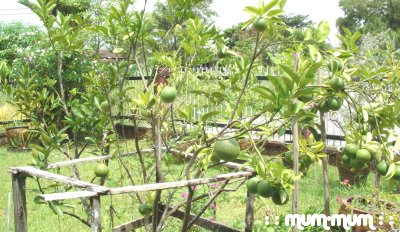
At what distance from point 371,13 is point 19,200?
114 ft

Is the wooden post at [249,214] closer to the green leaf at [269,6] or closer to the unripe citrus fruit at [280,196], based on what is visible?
the unripe citrus fruit at [280,196]

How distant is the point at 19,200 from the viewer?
1746 millimetres

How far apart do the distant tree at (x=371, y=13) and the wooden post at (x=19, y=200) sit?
30.5 metres

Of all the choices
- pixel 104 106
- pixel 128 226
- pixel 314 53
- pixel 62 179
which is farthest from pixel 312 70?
pixel 128 226

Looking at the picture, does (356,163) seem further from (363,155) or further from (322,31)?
(322,31)

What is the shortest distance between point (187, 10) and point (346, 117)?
12.5 feet

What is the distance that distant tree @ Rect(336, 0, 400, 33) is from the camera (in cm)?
3080

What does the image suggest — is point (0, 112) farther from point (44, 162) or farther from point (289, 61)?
point (289, 61)

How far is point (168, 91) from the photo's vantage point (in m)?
1.60

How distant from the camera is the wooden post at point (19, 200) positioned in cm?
175

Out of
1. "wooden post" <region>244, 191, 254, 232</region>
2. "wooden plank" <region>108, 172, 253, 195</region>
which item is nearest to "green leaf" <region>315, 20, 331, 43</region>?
"wooden plank" <region>108, 172, 253, 195</region>

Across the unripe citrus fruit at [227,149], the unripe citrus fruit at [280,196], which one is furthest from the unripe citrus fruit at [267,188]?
the unripe citrus fruit at [227,149]

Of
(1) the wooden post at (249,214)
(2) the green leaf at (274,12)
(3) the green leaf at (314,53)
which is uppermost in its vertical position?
(2) the green leaf at (274,12)

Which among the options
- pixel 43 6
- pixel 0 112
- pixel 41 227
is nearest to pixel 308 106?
pixel 43 6
